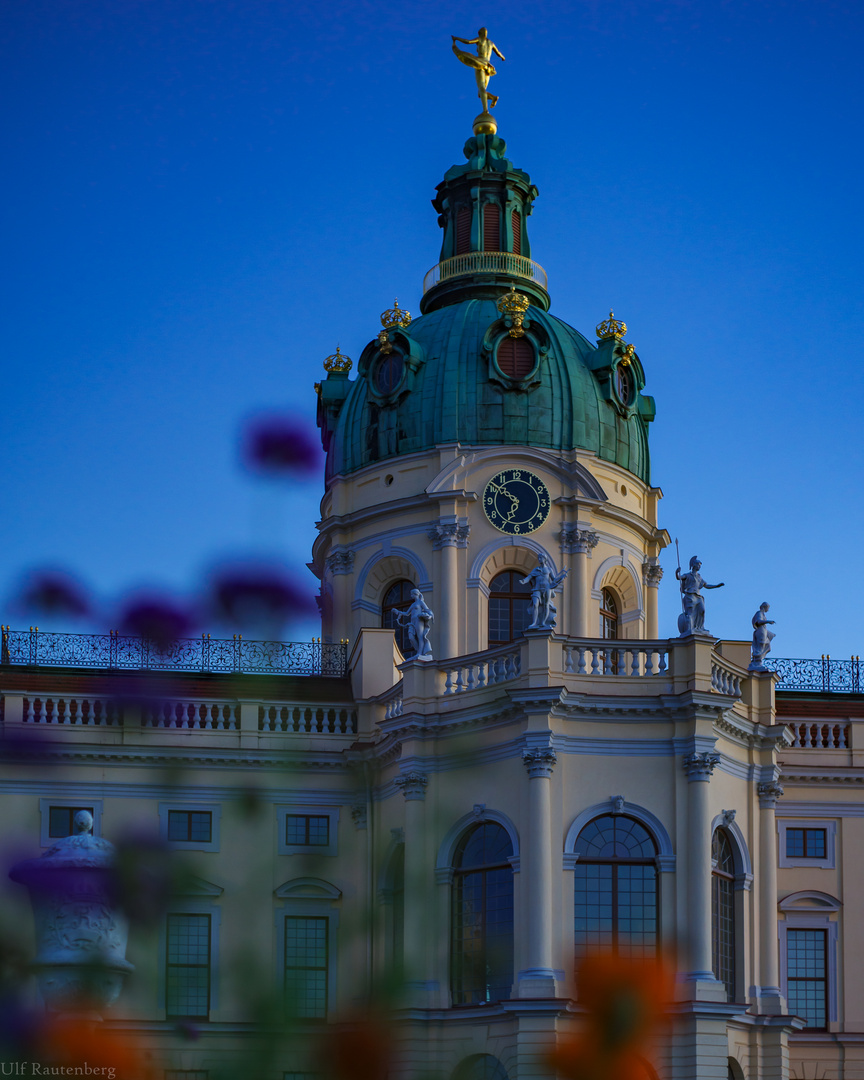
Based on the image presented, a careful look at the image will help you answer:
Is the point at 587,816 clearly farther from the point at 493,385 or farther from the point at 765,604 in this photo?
the point at 493,385

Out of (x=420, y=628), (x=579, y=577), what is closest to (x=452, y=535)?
(x=579, y=577)

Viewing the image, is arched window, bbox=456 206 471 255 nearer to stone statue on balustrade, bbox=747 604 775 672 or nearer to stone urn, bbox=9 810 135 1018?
stone statue on balustrade, bbox=747 604 775 672

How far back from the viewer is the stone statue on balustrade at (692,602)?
101 feet

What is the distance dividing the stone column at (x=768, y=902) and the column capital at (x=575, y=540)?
8.53 meters

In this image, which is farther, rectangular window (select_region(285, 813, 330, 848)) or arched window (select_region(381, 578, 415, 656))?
→ arched window (select_region(381, 578, 415, 656))

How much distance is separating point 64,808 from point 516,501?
1271 centimetres

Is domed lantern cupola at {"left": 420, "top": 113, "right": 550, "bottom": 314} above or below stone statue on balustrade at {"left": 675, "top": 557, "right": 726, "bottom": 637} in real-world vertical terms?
above

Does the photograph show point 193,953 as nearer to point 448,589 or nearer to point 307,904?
point 307,904

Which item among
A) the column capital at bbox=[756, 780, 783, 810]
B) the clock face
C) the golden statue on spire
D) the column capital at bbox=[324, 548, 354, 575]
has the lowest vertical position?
the column capital at bbox=[756, 780, 783, 810]

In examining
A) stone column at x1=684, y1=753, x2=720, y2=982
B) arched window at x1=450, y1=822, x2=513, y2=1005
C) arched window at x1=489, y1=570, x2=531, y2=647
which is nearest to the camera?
stone column at x1=684, y1=753, x2=720, y2=982

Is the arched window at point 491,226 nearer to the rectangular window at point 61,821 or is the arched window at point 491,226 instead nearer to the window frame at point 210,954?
the rectangular window at point 61,821

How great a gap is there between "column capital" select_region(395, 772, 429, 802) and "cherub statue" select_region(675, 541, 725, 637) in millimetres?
5794

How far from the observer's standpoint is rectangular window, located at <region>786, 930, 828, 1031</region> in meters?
34.1

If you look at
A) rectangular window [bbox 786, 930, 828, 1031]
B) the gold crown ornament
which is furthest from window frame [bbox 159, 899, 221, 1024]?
the gold crown ornament
